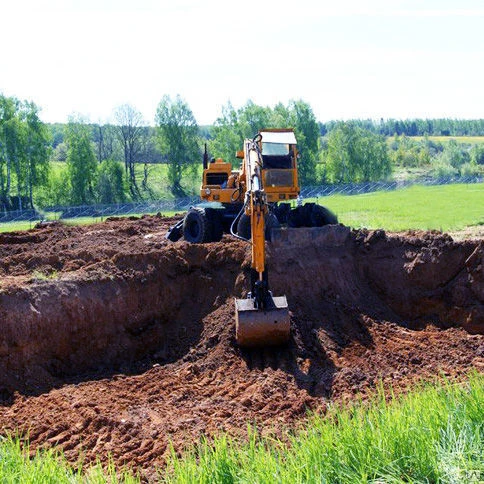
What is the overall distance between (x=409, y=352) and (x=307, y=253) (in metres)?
3.59

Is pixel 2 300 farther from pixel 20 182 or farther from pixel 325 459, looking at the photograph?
pixel 20 182

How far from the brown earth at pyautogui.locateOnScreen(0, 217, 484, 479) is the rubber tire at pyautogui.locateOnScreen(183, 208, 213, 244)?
4.43ft

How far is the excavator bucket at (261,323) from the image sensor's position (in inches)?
449

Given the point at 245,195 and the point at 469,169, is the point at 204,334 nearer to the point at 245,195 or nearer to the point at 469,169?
the point at 245,195

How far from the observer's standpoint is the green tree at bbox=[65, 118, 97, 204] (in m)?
60.6

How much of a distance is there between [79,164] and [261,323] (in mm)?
51977

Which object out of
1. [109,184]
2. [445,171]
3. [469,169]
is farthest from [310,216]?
[469,169]

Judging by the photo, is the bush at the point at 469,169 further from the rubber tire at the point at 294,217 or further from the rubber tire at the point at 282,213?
the rubber tire at the point at 282,213

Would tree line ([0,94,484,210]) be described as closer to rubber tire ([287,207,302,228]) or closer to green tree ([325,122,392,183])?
green tree ([325,122,392,183])

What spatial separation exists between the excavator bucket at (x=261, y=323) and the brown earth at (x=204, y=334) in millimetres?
376

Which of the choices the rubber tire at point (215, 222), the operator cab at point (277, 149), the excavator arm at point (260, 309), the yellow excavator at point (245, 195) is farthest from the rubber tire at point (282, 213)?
the excavator arm at point (260, 309)

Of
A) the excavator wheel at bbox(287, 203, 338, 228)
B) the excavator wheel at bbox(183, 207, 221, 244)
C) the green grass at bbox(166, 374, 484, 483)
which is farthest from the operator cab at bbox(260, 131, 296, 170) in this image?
the green grass at bbox(166, 374, 484, 483)

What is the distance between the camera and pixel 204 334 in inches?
502

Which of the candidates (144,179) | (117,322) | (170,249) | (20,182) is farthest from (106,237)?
(144,179)
